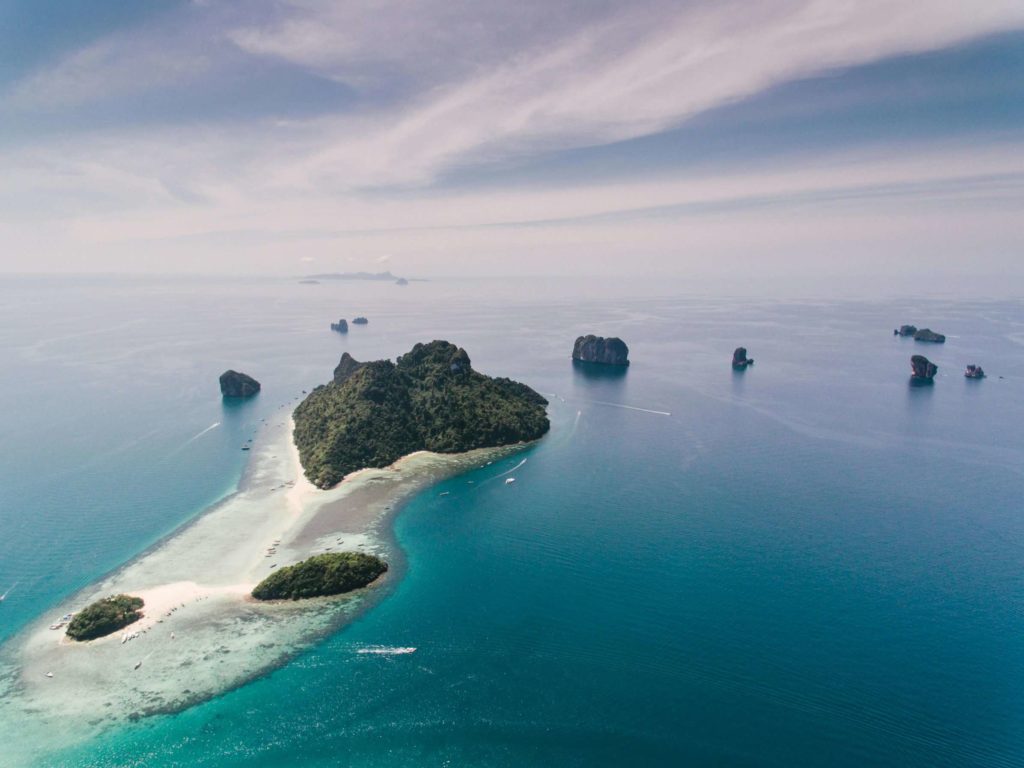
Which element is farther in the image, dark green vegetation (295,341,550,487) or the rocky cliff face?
the rocky cliff face

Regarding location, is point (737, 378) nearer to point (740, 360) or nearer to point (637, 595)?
point (740, 360)

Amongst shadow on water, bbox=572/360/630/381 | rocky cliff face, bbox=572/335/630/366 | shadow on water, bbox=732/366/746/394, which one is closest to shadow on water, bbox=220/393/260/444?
shadow on water, bbox=572/360/630/381

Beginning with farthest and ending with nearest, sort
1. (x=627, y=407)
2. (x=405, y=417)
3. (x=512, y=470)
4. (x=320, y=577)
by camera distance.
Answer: (x=627, y=407)
(x=405, y=417)
(x=512, y=470)
(x=320, y=577)

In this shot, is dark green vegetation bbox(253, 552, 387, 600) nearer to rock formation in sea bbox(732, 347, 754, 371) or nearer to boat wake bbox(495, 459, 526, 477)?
boat wake bbox(495, 459, 526, 477)

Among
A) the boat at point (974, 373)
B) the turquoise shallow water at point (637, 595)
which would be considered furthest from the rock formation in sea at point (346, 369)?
the boat at point (974, 373)

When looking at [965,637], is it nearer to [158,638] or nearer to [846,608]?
[846,608]

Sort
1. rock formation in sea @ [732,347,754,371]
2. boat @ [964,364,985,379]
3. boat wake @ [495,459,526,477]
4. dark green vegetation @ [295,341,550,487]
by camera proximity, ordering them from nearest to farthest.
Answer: boat wake @ [495,459,526,477], dark green vegetation @ [295,341,550,487], boat @ [964,364,985,379], rock formation in sea @ [732,347,754,371]

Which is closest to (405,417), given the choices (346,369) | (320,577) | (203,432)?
(346,369)
